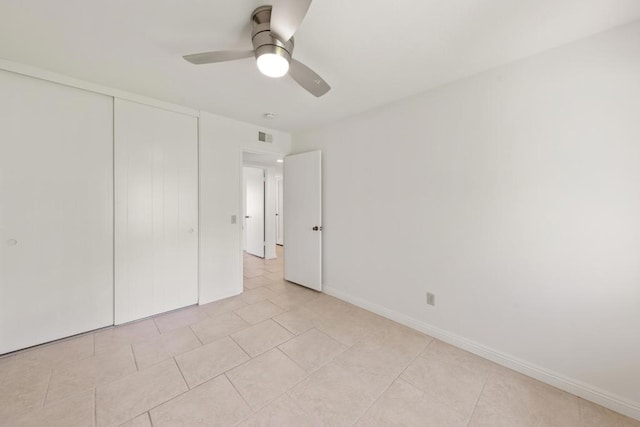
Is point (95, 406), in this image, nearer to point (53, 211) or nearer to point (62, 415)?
point (62, 415)

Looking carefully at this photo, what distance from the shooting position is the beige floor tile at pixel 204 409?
1.44 metres

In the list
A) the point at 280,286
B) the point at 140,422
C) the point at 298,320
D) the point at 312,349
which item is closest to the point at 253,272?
the point at 280,286

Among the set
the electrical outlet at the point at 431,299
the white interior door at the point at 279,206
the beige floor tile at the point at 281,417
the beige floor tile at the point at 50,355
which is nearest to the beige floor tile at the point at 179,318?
the beige floor tile at the point at 50,355

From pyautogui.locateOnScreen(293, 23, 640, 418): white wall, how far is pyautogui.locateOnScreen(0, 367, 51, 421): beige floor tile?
2.94 meters

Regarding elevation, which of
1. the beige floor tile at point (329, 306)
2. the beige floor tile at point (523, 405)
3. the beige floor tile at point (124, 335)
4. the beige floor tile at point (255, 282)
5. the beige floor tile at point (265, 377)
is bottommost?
the beige floor tile at point (523, 405)

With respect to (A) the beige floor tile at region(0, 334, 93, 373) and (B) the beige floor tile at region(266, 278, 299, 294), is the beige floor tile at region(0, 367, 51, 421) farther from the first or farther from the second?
(B) the beige floor tile at region(266, 278, 299, 294)

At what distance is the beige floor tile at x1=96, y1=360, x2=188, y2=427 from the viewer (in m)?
1.49

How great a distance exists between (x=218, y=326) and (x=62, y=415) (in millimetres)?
1189

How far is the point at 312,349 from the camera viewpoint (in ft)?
7.10

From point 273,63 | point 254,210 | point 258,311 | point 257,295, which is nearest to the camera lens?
point 273,63

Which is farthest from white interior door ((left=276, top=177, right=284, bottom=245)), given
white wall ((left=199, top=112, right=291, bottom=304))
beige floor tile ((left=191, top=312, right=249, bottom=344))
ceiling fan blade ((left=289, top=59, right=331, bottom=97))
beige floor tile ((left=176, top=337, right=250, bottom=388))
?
ceiling fan blade ((left=289, top=59, right=331, bottom=97))

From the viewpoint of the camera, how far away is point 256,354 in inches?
82.1

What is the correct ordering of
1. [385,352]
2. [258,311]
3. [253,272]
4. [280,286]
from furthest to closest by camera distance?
[253,272] → [280,286] → [258,311] → [385,352]

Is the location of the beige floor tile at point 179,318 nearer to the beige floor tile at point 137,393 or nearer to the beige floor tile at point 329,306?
the beige floor tile at point 137,393
